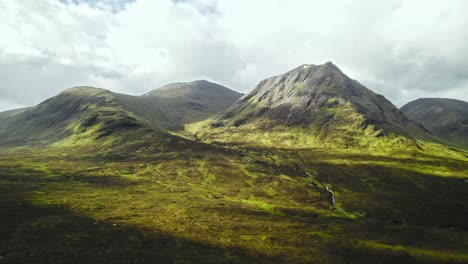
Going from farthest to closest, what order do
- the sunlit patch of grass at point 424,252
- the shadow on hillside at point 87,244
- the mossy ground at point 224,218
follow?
the sunlit patch of grass at point 424,252, the mossy ground at point 224,218, the shadow on hillside at point 87,244

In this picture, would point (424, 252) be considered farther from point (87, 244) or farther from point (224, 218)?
point (87, 244)

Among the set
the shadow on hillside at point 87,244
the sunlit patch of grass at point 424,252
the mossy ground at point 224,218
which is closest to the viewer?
the shadow on hillside at point 87,244

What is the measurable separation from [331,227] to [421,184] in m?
108

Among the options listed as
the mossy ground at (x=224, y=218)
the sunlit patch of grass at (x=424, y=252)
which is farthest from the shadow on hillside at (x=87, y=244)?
the sunlit patch of grass at (x=424, y=252)

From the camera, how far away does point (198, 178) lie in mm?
198125

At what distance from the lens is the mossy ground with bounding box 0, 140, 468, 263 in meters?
77.1

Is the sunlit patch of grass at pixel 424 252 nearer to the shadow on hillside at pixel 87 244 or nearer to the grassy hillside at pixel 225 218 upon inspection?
the grassy hillside at pixel 225 218

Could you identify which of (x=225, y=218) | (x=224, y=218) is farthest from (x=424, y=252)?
(x=224, y=218)

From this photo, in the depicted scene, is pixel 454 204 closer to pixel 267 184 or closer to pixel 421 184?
pixel 421 184

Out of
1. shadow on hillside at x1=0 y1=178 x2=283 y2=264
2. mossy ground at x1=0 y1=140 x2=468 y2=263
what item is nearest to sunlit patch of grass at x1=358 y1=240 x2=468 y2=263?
mossy ground at x1=0 y1=140 x2=468 y2=263

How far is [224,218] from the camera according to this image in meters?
116

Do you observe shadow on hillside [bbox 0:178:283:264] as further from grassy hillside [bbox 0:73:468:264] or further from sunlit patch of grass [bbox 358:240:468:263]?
sunlit patch of grass [bbox 358:240:468:263]

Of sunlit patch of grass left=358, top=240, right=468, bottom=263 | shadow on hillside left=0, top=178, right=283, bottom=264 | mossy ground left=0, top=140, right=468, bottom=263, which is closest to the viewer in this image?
shadow on hillside left=0, top=178, right=283, bottom=264

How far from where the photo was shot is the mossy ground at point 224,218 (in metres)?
77.1
